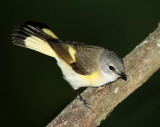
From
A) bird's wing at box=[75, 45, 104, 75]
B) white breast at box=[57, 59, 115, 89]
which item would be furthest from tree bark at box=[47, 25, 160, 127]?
bird's wing at box=[75, 45, 104, 75]

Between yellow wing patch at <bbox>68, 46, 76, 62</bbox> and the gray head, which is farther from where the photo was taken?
yellow wing patch at <bbox>68, 46, 76, 62</bbox>

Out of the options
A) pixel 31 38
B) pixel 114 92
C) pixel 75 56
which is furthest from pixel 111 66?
pixel 31 38

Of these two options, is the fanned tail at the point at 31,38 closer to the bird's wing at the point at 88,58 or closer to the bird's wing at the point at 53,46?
the bird's wing at the point at 53,46

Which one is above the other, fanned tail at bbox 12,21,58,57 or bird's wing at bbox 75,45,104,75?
fanned tail at bbox 12,21,58,57

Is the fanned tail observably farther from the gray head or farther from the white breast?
the gray head

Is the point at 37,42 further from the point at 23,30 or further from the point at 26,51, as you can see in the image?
the point at 26,51

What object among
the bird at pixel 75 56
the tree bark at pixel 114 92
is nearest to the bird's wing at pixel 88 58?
the bird at pixel 75 56
